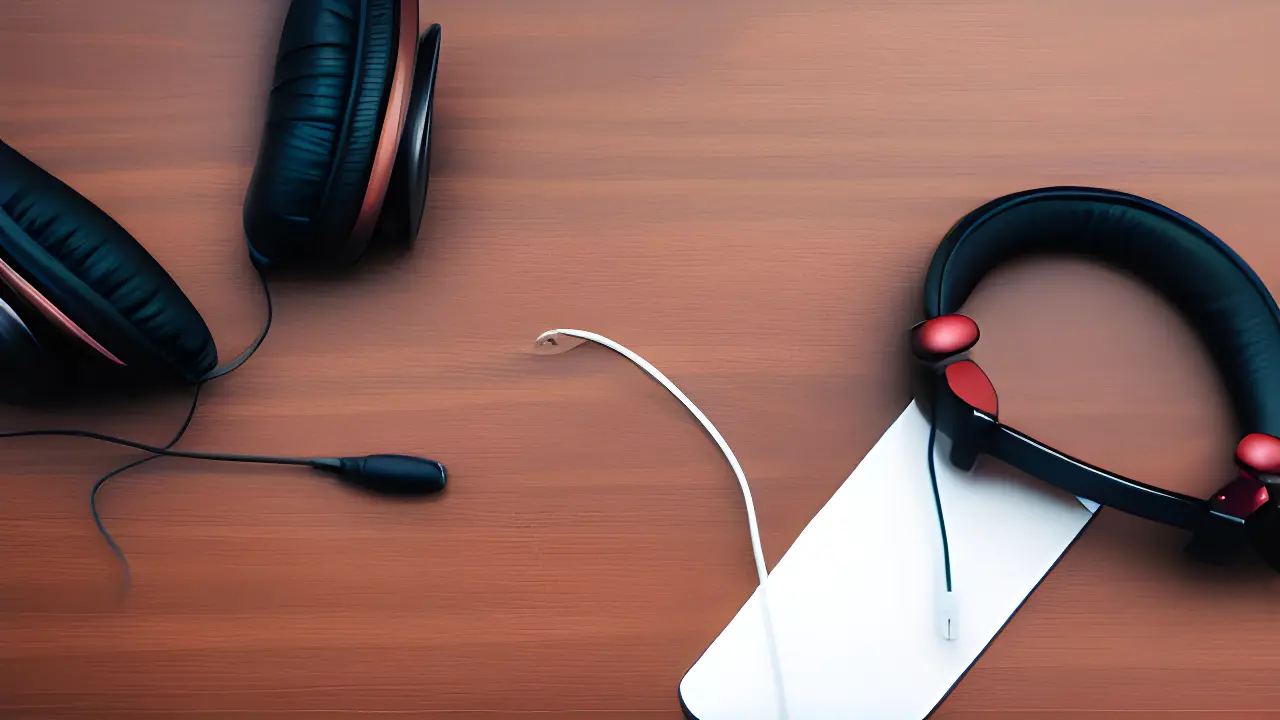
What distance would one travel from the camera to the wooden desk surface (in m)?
0.57

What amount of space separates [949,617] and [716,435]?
0.71 feet

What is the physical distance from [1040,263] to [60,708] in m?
0.83

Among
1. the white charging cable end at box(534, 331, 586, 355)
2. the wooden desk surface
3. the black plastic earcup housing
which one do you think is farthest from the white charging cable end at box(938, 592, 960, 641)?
the black plastic earcup housing

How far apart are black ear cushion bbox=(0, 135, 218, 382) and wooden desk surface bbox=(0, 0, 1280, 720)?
0.06 m

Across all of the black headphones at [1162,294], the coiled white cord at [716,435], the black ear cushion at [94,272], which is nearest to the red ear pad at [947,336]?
the black headphones at [1162,294]

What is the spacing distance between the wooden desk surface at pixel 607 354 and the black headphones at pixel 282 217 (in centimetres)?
5

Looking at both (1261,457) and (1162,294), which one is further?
(1162,294)

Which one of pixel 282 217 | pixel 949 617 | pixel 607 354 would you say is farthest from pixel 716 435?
pixel 282 217

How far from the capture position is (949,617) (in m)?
0.57

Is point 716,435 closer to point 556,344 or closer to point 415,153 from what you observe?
point 556,344

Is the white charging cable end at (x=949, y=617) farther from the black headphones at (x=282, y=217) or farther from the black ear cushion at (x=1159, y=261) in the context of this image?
the black headphones at (x=282, y=217)

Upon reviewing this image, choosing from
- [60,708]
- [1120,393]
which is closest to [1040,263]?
[1120,393]

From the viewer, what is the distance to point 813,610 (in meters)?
0.57

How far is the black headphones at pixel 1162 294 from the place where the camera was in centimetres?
53
